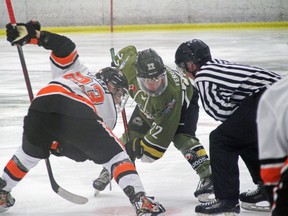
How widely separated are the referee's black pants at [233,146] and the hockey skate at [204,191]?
1.25 ft

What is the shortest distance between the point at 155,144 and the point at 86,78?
0.57 metres

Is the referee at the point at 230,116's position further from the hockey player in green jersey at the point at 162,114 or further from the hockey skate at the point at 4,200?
the hockey skate at the point at 4,200

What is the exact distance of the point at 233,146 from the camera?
3.05 metres

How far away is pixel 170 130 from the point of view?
3.69m

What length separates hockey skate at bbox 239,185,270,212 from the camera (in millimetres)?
3398

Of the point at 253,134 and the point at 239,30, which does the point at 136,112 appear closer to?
the point at 253,134

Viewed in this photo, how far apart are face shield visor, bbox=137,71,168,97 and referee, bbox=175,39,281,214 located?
35cm

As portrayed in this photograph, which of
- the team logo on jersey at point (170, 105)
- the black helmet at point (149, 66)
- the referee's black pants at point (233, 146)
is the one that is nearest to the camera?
the referee's black pants at point (233, 146)

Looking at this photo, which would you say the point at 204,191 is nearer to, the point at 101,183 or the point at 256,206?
the point at 256,206

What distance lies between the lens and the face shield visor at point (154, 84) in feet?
11.5

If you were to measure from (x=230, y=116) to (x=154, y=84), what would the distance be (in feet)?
1.83

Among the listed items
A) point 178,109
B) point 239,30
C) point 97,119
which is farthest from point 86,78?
point 239,30

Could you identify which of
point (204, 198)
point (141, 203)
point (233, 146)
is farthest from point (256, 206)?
point (141, 203)

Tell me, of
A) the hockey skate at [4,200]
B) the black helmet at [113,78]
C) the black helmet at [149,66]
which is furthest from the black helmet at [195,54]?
the hockey skate at [4,200]
